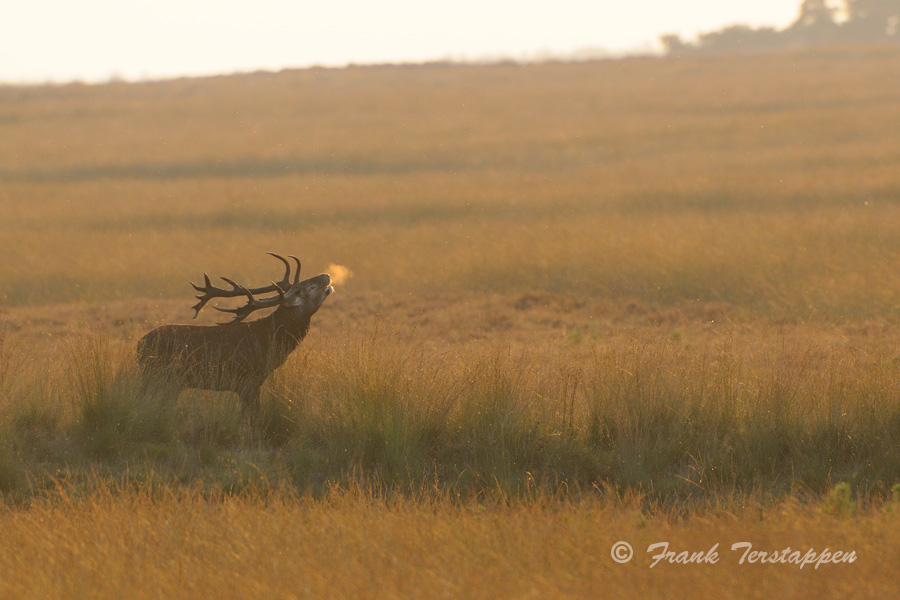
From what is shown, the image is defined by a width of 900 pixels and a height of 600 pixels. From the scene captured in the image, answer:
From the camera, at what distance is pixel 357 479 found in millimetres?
6605

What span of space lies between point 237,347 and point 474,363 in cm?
188

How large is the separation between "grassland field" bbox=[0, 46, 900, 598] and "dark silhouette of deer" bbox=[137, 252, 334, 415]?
243mm

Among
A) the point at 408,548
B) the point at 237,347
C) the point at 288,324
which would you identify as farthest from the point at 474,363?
the point at 408,548

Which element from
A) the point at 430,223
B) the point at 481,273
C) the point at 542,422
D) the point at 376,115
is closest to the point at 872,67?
the point at 376,115

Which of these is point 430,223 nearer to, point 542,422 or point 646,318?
point 646,318

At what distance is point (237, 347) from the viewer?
24.0 ft

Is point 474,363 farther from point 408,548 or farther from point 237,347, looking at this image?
point 408,548

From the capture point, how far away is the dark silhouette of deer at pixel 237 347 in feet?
24.0

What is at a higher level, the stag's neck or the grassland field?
the stag's neck

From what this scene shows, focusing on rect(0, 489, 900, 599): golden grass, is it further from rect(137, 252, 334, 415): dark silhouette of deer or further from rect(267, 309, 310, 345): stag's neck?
rect(267, 309, 310, 345): stag's neck

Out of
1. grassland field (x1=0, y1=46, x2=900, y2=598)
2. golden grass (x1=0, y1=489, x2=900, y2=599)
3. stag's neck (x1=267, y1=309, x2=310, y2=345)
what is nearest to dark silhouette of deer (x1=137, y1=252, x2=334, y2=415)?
stag's neck (x1=267, y1=309, x2=310, y2=345)

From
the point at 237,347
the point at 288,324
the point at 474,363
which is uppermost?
the point at 288,324

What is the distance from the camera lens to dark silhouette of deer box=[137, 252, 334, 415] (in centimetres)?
731

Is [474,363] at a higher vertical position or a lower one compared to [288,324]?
lower
